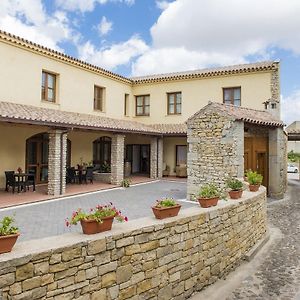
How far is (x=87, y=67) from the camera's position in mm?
18812

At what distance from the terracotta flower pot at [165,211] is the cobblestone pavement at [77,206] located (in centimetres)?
309

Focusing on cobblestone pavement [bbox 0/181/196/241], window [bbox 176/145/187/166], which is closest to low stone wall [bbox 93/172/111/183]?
Answer: cobblestone pavement [bbox 0/181/196/241]

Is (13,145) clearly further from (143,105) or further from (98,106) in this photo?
(143,105)

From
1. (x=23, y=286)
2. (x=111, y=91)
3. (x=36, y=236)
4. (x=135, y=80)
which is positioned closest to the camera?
(x=23, y=286)

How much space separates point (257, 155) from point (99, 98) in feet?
34.3

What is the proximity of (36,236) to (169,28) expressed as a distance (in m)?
15.9

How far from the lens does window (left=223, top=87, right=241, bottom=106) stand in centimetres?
2027

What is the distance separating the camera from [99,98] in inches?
802

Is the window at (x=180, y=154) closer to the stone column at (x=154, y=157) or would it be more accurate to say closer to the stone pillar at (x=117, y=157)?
the stone column at (x=154, y=157)

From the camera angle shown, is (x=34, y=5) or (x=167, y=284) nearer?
(x=167, y=284)

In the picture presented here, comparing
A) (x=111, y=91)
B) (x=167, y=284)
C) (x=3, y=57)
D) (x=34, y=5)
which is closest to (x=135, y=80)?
(x=111, y=91)

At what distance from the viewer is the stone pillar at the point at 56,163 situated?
13.2m

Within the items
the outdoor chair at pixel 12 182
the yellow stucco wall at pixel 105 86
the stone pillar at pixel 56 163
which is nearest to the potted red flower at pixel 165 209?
the stone pillar at pixel 56 163

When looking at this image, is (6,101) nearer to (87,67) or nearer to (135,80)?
(87,67)
